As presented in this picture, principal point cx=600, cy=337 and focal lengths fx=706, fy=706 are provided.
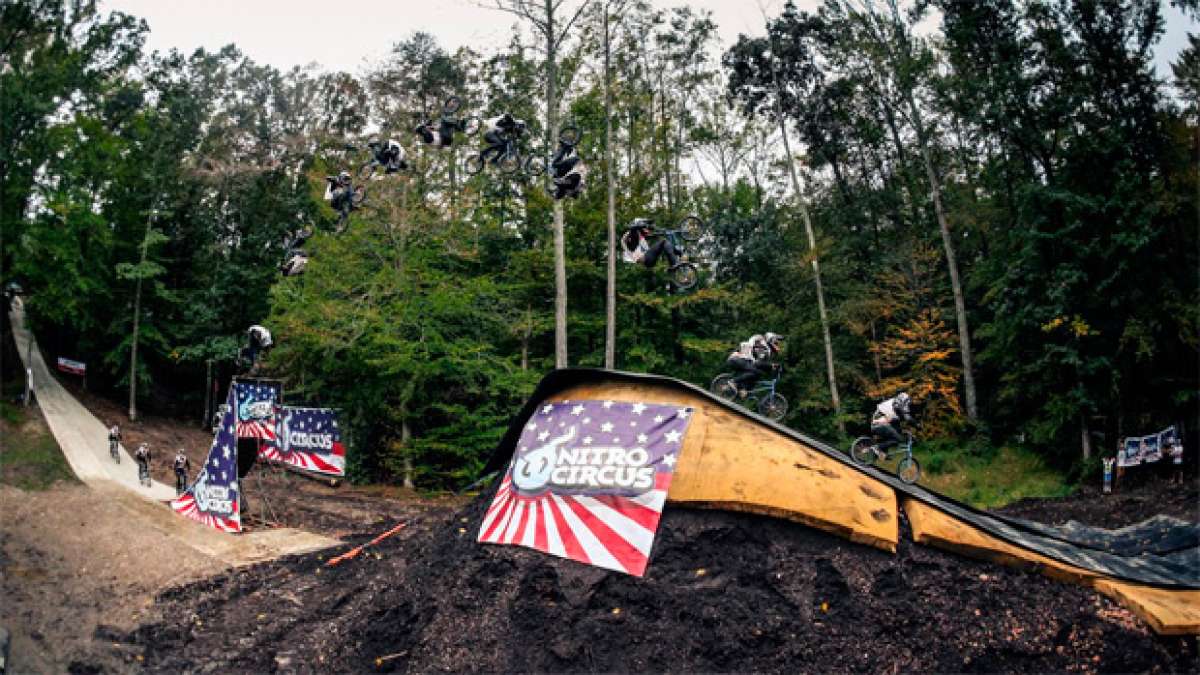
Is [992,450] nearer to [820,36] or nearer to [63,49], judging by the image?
[820,36]

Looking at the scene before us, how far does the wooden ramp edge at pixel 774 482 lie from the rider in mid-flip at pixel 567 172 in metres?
3.73

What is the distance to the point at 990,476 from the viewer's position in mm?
23516

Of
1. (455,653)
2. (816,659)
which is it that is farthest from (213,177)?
(816,659)

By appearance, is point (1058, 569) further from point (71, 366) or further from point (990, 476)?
point (71, 366)

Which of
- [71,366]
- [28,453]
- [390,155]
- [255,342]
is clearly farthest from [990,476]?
[71,366]

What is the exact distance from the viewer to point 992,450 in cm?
2481

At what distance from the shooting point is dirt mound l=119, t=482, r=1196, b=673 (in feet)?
23.3

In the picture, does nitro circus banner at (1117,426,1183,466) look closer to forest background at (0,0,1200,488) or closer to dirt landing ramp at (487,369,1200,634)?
forest background at (0,0,1200,488)

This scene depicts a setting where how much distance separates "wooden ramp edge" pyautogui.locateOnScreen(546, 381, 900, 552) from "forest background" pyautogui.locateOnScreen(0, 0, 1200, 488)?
30.1 feet

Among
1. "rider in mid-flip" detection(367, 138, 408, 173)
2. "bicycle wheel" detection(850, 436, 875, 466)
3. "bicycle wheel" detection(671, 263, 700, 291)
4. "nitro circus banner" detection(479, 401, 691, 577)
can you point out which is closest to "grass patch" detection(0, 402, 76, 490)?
"rider in mid-flip" detection(367, 138, 408, 173)

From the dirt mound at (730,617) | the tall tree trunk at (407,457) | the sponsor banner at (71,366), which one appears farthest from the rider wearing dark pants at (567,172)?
the sponsor banner at (71,366)

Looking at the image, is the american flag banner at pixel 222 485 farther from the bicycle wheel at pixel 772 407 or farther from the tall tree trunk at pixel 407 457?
the bicycle wheel at pixel 772 407

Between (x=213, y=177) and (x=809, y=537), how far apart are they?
34.2 m

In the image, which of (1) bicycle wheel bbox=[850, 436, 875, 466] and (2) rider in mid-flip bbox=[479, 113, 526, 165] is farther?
(2) rider in mid-flip bbox=[479, 113, 526, 165]
